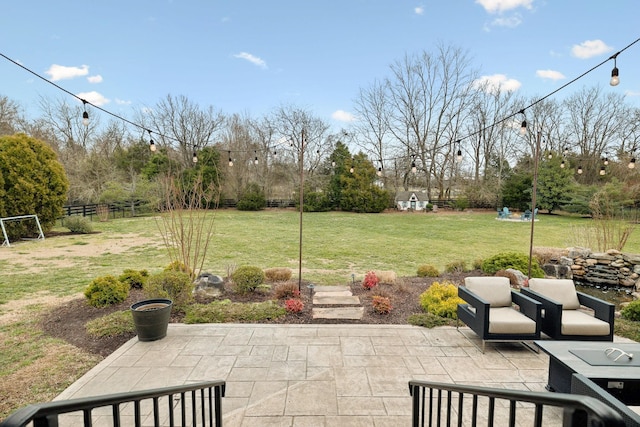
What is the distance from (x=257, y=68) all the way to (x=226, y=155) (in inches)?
442

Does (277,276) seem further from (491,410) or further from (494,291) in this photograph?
(491,410)

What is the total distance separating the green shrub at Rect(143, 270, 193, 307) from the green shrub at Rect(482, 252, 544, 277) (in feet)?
21.3

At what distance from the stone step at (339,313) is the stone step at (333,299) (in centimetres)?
26

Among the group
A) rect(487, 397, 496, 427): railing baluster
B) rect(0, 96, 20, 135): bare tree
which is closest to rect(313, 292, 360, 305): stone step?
rect(487, 397, 496, 427): railing baluster

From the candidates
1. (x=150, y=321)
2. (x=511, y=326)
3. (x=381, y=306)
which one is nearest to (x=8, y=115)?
(x=150, y=321)

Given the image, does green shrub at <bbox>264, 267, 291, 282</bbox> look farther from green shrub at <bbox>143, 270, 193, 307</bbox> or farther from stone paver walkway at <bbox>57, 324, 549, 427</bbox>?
stone paver walkway at <bbox>57, 324, 549, 427</bbox>

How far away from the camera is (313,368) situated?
12.0 ft

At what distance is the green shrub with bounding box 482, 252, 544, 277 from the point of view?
283 inches

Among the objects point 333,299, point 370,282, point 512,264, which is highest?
point 512,264

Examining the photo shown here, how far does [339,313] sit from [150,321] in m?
2.75

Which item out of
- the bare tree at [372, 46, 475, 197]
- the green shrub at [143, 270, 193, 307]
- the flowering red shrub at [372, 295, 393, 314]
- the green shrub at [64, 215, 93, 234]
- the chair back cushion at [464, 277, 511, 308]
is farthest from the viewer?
the bare tree at [372, 46, 475, 197]

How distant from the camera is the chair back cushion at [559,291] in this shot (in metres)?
4.54

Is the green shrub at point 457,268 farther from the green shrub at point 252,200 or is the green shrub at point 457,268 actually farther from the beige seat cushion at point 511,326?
the green shrub at point 252,200

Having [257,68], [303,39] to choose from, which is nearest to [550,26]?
[303,39]
